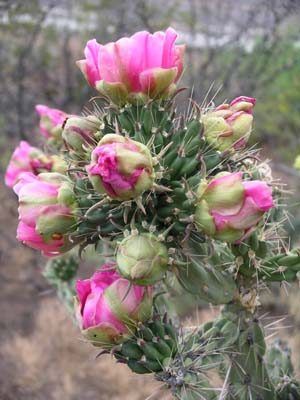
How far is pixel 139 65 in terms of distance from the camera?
4.78 ft

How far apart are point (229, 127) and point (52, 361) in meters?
4.25

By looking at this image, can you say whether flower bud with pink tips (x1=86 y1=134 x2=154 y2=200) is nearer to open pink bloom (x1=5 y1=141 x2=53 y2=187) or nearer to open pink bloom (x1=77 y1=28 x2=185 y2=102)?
open pink bloom (x1=77 y1=28 x2=185 y2=102)

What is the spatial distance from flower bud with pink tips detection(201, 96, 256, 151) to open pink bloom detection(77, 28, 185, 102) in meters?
0.15

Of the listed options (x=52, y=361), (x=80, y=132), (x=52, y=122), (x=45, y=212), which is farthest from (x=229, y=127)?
(x=52, y=361)

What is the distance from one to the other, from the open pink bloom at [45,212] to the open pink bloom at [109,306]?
0.14 meters

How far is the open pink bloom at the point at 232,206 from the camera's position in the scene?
50.1 inches

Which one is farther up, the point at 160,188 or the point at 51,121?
the point at 160,188

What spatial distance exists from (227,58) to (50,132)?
14.9 feet

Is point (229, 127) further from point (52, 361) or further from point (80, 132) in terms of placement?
point (52, 361)

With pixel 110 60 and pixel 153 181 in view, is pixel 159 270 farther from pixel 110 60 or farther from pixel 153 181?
pixel 110 60

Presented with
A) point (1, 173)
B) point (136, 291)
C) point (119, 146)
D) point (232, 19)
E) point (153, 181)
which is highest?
point (119, 146)

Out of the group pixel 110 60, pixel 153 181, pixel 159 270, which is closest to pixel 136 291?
pixel 159 270

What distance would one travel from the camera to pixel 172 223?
1419 millimetres

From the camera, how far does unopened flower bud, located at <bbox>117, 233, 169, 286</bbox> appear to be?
1278 mm
